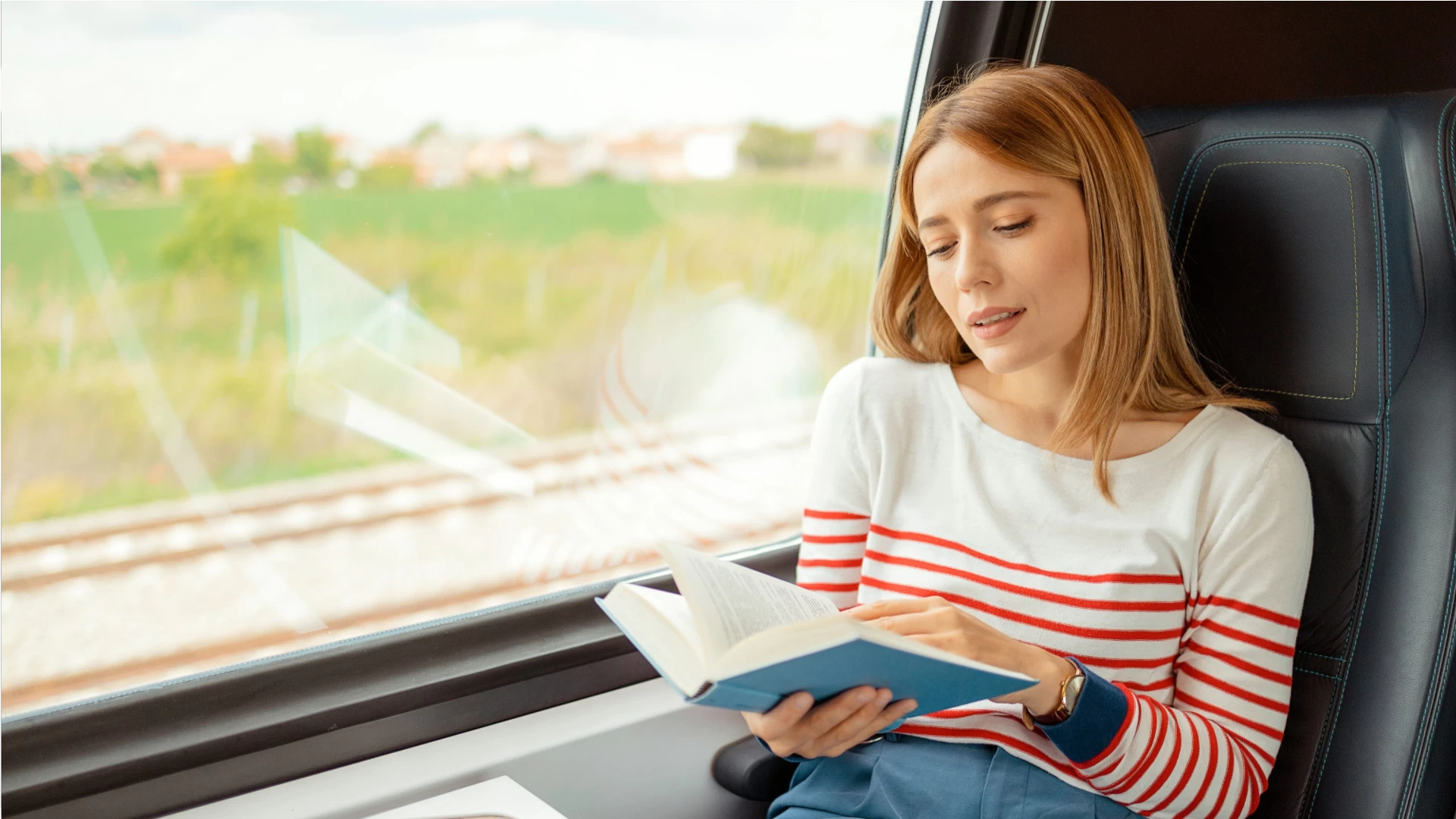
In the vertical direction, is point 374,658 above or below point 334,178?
below

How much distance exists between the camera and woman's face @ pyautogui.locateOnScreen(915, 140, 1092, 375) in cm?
117

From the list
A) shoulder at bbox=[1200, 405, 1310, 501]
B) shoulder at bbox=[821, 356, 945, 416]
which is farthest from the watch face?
shoulder at bbox=[821, 356, 945, 416]

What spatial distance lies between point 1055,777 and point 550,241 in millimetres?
1371

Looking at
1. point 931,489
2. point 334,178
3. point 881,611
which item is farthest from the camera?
point 334,178

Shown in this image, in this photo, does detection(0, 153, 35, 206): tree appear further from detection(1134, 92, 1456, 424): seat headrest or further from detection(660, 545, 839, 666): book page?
detection(1134, 92, 1456, 424): seat headrest

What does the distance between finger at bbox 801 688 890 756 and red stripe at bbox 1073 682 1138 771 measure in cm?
25

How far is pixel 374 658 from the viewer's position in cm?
132

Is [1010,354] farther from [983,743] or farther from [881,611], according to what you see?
[983,743]

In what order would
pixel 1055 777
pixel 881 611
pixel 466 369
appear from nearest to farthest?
pixel 881 611, pixel 1055 777, pixel 466 369

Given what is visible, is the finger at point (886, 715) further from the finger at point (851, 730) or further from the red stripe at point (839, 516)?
the red stripe at point (839, 516)

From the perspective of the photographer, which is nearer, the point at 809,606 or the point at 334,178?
the point at 809,606

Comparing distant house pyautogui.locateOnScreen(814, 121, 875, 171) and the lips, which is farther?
distant house pyautogui.locateOnScreen(814, 121, 875, 171)

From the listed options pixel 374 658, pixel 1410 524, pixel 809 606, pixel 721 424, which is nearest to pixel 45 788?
pixel 374 658

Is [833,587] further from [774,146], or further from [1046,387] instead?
[774,146]
